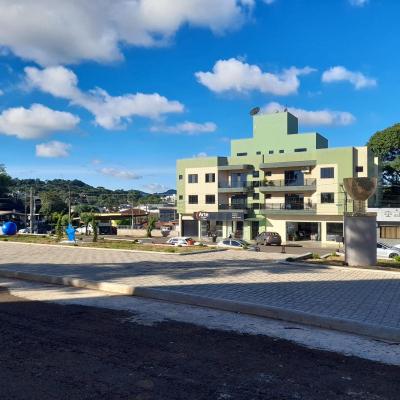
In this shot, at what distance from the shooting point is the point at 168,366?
4984 millimetres

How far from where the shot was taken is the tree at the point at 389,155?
5502 centimetres

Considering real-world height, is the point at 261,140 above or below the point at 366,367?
above

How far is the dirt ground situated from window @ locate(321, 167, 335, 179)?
43503mm

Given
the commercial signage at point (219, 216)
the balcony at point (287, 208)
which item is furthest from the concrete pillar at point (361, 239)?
the commercial signage at point (219, 216)

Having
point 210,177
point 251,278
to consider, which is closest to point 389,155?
point 210,177

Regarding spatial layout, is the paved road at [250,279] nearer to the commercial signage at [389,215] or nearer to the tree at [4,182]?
the commercial signage at [389,215]

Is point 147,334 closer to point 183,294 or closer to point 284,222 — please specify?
point 183,294

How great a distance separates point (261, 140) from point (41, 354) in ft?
174

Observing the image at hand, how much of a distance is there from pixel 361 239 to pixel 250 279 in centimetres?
536

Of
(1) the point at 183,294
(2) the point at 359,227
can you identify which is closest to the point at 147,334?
(1) the point at 183,294

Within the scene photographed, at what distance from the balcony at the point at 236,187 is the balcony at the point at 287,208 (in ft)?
8.89

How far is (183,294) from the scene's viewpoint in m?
8.95

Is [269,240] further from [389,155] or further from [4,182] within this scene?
[4,182]

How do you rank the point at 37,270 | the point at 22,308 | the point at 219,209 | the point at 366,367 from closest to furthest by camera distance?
the point at 366,367
the point at 22,308
the point at 37,270
the point at 219,209
